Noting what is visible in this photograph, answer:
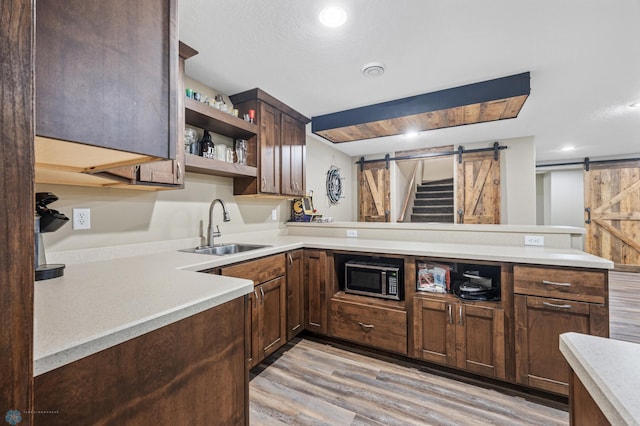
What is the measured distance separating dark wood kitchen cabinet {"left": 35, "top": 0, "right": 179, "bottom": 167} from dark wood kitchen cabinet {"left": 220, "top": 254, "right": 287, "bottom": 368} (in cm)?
114

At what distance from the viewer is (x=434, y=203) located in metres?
6.57

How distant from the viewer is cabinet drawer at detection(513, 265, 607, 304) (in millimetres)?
1671

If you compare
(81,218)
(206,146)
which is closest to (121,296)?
(81,218)

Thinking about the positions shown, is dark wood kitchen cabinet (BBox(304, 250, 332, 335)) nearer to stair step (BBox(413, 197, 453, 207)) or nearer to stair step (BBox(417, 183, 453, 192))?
stair step (BBox(413, 197, 453, 207))

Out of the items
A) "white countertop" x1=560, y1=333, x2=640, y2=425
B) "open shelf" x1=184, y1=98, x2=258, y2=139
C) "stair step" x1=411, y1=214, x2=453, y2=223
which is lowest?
"white countertop" x1=560, y1=333, x2=640, y2=425

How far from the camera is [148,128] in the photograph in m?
0.83

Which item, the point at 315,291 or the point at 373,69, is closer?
the point at 373,69

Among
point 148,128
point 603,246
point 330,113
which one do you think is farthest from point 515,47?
point 603,246

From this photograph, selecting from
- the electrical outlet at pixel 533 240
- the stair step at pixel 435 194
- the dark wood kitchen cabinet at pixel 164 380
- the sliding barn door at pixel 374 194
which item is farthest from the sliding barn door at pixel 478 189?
the dark wood kitchen cabinet at pixel 164 380

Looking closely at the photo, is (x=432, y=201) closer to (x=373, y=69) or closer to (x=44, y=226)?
Answer: (x=373, y=69)

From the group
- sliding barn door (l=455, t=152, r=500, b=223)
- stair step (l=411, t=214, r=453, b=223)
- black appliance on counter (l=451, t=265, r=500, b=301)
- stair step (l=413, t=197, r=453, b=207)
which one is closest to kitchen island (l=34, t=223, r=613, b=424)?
black appliance on counter (l=451, t=265, r=500, b=301)

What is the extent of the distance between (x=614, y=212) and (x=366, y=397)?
6766 mm

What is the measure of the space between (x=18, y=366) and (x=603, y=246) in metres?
8.04

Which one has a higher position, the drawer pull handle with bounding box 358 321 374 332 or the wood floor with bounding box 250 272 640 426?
the drawer pull handle with bounding box 358 321 374 332
